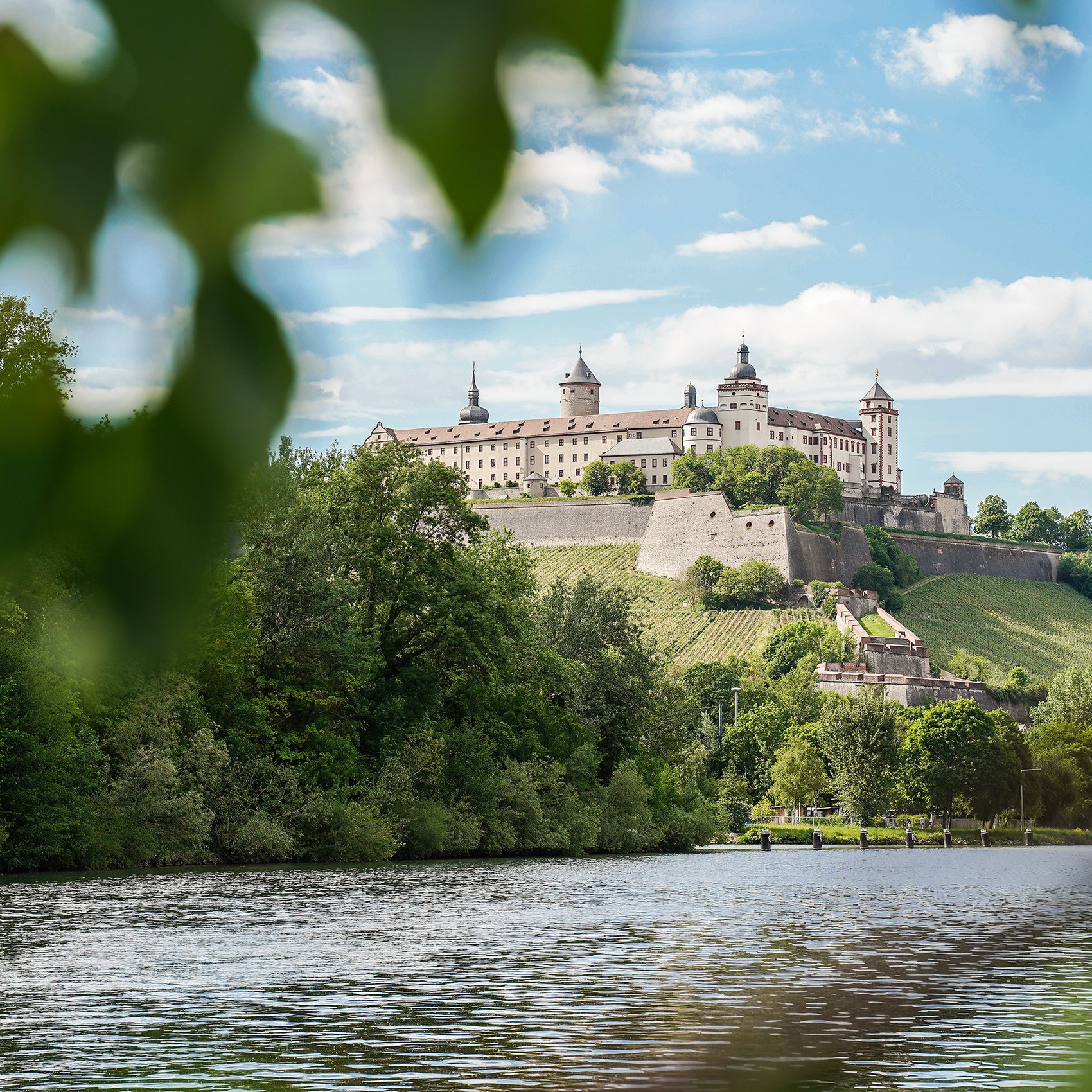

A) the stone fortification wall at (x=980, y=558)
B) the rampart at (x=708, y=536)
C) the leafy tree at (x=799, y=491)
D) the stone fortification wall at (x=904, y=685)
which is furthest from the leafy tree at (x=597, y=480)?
the stone fortification wall at (x=904, y=685)

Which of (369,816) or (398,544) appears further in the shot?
(398,544)

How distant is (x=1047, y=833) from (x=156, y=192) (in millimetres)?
92018

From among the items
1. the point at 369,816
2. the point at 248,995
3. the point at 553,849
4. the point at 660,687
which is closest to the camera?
the point at 248,995

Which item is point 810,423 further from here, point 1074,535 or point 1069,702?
point 1069,702

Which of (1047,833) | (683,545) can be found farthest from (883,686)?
(683,545)

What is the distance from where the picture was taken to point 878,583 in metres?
135

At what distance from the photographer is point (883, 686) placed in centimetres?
10581

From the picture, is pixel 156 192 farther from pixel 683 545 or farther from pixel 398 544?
pixel 683 545

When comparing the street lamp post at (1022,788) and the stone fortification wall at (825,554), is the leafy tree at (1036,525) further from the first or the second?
the street lamp post at (1022,788)

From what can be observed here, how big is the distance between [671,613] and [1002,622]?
124 ft

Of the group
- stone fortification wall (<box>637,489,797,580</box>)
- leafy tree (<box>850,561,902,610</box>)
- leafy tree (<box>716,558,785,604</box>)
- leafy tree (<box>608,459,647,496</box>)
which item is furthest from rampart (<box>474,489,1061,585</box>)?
leafy tree (<box>608,459,647,496</box>)

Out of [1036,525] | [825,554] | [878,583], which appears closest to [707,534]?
[825,554]

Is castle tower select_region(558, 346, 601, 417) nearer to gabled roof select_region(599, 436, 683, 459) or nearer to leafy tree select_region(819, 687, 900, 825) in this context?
gabled roof select_region(599, 436, 683, 459)

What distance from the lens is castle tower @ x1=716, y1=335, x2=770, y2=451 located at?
158 m
